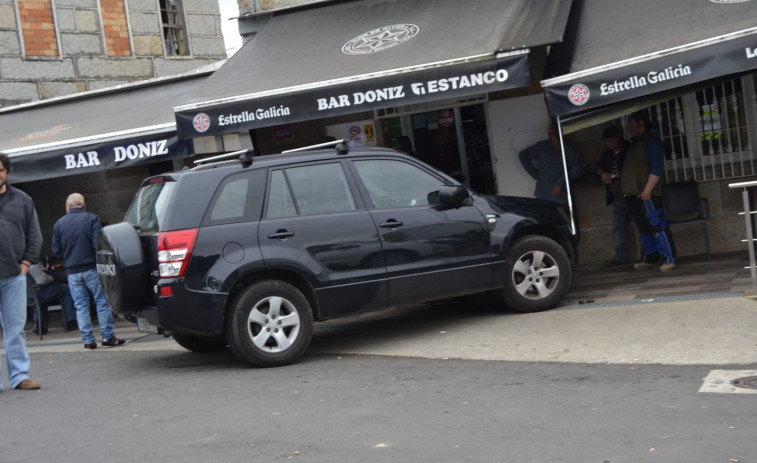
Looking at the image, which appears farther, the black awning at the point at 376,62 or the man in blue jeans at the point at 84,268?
the man in blue jeans at the point at 84,268

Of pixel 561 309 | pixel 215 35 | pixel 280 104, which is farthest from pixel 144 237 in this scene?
pixel 215 35

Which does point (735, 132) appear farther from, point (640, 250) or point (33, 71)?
point (33, 71)

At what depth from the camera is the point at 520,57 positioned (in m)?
10.2

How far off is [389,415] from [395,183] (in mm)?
3297

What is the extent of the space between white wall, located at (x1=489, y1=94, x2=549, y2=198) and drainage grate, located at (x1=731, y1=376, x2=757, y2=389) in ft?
21.1

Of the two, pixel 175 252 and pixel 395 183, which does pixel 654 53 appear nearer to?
pixel 395 183

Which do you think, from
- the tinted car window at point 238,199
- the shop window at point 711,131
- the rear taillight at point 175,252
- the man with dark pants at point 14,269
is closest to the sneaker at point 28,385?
the man with dark pants at point 14,269

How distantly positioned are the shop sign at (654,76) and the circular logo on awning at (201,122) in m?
4.00

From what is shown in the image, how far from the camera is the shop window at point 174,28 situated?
65.8ft

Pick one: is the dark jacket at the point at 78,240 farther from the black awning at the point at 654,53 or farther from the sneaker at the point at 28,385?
the black awning at the point at 654,53

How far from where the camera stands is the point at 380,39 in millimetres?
12297

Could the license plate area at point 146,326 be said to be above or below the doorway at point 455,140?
below

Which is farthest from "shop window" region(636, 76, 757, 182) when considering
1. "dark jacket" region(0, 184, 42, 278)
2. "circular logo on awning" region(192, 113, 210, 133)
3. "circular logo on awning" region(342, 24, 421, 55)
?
"dark jacket" region(0, 184, 42, 278)

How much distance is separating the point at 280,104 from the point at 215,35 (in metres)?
10.1
